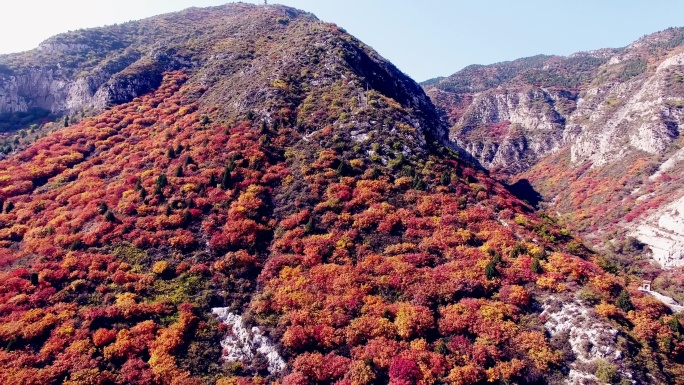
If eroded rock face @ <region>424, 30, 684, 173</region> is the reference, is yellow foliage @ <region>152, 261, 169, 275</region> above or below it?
below

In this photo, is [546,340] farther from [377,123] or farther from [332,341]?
[377,123]

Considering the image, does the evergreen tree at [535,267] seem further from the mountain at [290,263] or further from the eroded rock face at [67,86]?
the eroded rock face at [67,86]

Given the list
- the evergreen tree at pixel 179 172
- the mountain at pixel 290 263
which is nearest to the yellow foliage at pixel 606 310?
the mountain at pixel 290 263

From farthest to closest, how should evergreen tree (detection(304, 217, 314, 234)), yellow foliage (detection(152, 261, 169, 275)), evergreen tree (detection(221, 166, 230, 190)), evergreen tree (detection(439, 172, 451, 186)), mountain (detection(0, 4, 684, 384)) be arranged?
evergreen tree (detection(439, 172, 451, 186)), evergreen tree (detection(221, 166, 230, 190)), evergreen tree (detection(304, 217, 314, 234)), yellow foliage (detection(152, 261, 169, 275)), mountain (detection(0, 4, 684, 384))

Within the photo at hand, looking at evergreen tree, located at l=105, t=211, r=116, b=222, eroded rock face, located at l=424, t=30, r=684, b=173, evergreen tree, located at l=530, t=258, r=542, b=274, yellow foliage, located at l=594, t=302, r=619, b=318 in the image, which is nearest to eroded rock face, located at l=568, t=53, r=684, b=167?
eroded rock face, located at l=424, t=30, r=684, b=173

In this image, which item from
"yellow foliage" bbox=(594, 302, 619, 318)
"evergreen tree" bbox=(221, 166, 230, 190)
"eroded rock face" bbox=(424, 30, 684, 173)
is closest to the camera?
"yellow foliage" bbox=(594, 302, 619, 318)

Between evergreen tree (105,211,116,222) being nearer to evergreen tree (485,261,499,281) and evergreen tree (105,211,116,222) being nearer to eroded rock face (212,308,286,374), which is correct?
eroded rock face (212,308,286,374)

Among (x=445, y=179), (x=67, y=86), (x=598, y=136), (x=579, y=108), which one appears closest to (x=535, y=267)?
(x=445, y=179)
